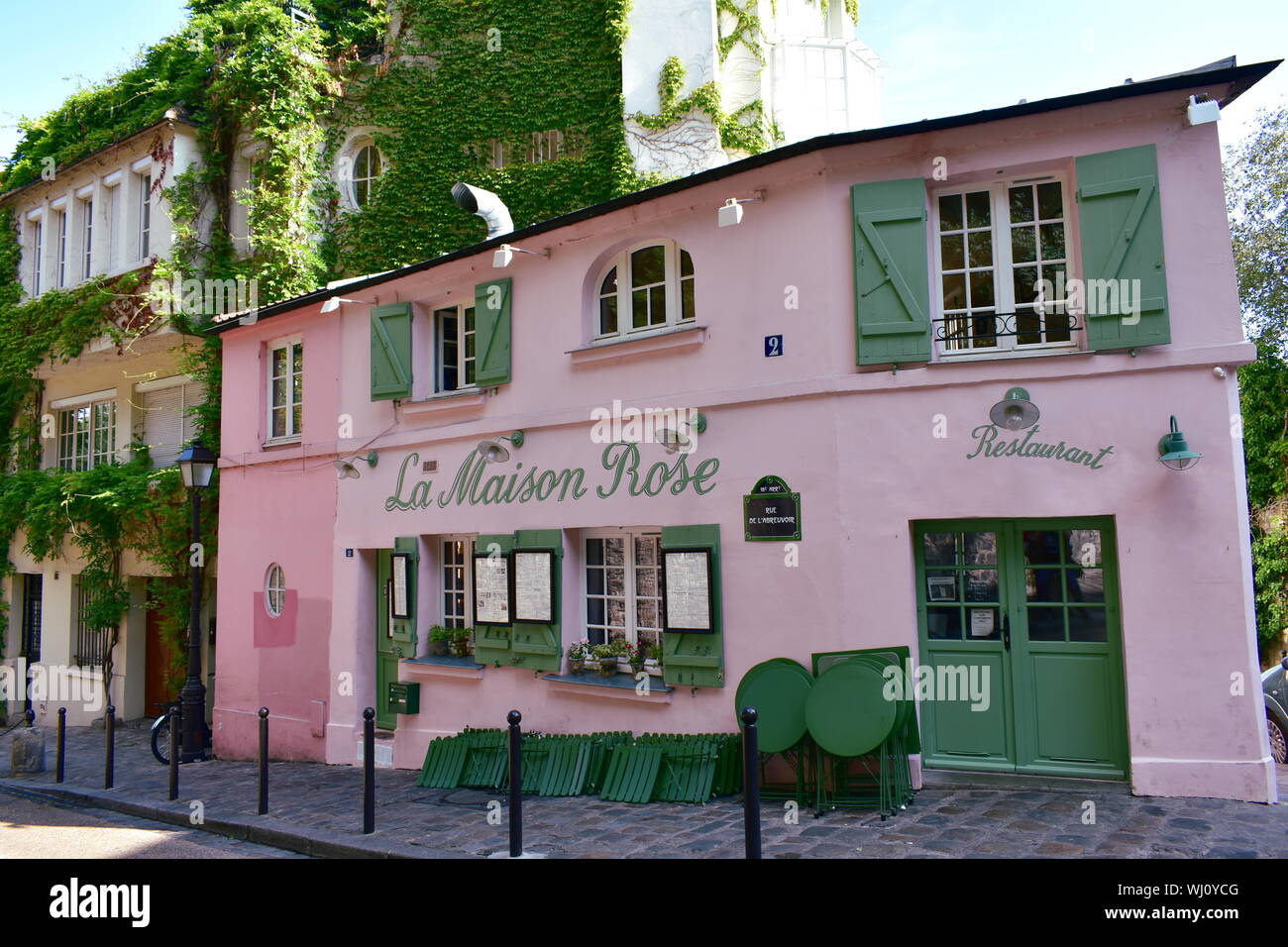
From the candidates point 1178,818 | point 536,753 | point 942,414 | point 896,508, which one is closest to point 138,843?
point 536,753

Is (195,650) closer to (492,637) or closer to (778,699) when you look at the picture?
(492,637)

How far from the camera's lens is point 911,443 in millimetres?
7438

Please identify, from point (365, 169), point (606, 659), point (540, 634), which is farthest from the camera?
point (365, 169)

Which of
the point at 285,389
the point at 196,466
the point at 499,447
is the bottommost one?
the point at 499,447

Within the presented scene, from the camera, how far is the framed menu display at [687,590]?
26.7 ft

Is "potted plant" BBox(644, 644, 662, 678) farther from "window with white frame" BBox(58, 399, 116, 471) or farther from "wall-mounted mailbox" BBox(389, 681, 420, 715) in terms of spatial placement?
"window with white frame" BBox(58, 399, 116, 471)

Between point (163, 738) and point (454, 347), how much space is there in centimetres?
710

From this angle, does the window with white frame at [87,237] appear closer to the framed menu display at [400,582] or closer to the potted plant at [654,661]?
the framed menu display at [400,582]

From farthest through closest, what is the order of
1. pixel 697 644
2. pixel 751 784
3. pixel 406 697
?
pixel 406 697, pixel 697 644, pixel 751 784

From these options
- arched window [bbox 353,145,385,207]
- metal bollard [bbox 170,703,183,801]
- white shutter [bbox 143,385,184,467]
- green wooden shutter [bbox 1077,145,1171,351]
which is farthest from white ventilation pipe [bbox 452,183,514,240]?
white shutter [bbox 143,385,184,467]

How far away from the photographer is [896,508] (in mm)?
7457

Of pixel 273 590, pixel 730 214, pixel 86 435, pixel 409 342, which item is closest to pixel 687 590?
pixel 730 214

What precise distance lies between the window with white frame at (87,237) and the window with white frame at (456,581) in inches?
419

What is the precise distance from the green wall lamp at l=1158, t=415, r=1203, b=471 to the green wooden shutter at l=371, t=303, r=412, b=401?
7.66 m
